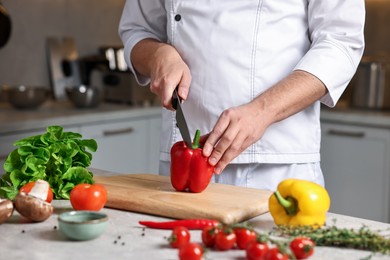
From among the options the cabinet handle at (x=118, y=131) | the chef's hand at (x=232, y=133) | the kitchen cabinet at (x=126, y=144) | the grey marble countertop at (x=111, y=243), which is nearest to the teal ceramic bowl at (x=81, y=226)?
the grey marble countertop at (x=111, y=243)

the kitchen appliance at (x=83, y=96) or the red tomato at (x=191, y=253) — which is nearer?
the red tomato at (x=191, y=253)

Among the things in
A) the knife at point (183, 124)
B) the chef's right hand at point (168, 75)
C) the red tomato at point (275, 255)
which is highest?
the chef's right hand at point (168, 75)

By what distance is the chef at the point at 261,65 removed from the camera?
5.50 feet

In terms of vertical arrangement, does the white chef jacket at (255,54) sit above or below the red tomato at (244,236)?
above

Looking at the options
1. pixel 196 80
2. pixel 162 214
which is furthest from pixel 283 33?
pixel 162 214

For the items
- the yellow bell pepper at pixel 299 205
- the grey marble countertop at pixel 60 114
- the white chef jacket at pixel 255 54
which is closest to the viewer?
the yellow bell pepper at pixel 299 205

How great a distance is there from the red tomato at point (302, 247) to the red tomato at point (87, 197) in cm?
42

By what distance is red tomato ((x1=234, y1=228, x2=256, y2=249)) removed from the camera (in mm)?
1177

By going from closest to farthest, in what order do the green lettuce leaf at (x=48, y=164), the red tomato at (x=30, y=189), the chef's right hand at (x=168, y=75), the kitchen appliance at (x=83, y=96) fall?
the red tomato at (x=30, y=189) < the green lettuce leaf at (x=48, y=164) < the chef's right hand at (x=168, y=75) < the kitchen appliance at (x=83, y=96)

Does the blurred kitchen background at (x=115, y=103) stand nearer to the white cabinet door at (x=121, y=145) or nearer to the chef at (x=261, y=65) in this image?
the white cabinet door at (x=121, y=145)

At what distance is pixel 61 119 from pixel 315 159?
4.78 ft

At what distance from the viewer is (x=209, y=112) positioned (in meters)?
1.81

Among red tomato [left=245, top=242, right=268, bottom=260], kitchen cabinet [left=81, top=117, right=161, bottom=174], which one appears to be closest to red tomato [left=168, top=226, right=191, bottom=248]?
red tomato [left=245, top=242, right=268, bottom=260]

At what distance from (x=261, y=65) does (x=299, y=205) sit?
1.85 feet
